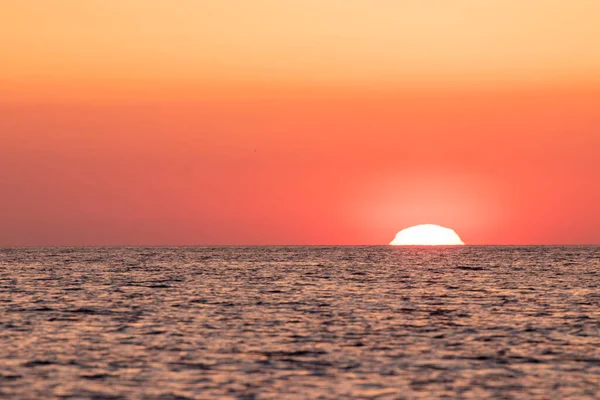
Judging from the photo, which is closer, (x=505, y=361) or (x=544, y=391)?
(x=544, y=391)

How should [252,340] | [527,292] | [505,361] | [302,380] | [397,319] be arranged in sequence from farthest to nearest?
[527,292]
[397,319]
[252,340]
[505,361]
[302,380]

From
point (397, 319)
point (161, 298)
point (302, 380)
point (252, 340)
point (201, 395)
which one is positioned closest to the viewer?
point (201, 395)

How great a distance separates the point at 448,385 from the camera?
3194 cm

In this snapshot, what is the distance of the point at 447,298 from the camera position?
7000 cm

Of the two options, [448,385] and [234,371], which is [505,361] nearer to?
[448,385]

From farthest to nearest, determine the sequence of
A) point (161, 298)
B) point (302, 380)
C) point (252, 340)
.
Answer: point (161, 298) → point (252, 340) → point (302, 380)

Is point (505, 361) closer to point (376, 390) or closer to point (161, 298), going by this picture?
point (376, 390)

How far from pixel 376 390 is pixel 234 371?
19.0 ft

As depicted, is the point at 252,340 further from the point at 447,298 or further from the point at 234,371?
the point at 447,298

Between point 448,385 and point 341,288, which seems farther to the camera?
point 341,288

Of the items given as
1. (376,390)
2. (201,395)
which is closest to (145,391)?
(201,395)

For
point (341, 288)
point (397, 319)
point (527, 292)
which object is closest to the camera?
point (397, 319)

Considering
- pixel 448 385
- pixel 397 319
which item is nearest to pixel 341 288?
pixel 397 319

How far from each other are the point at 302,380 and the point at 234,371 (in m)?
2.92
